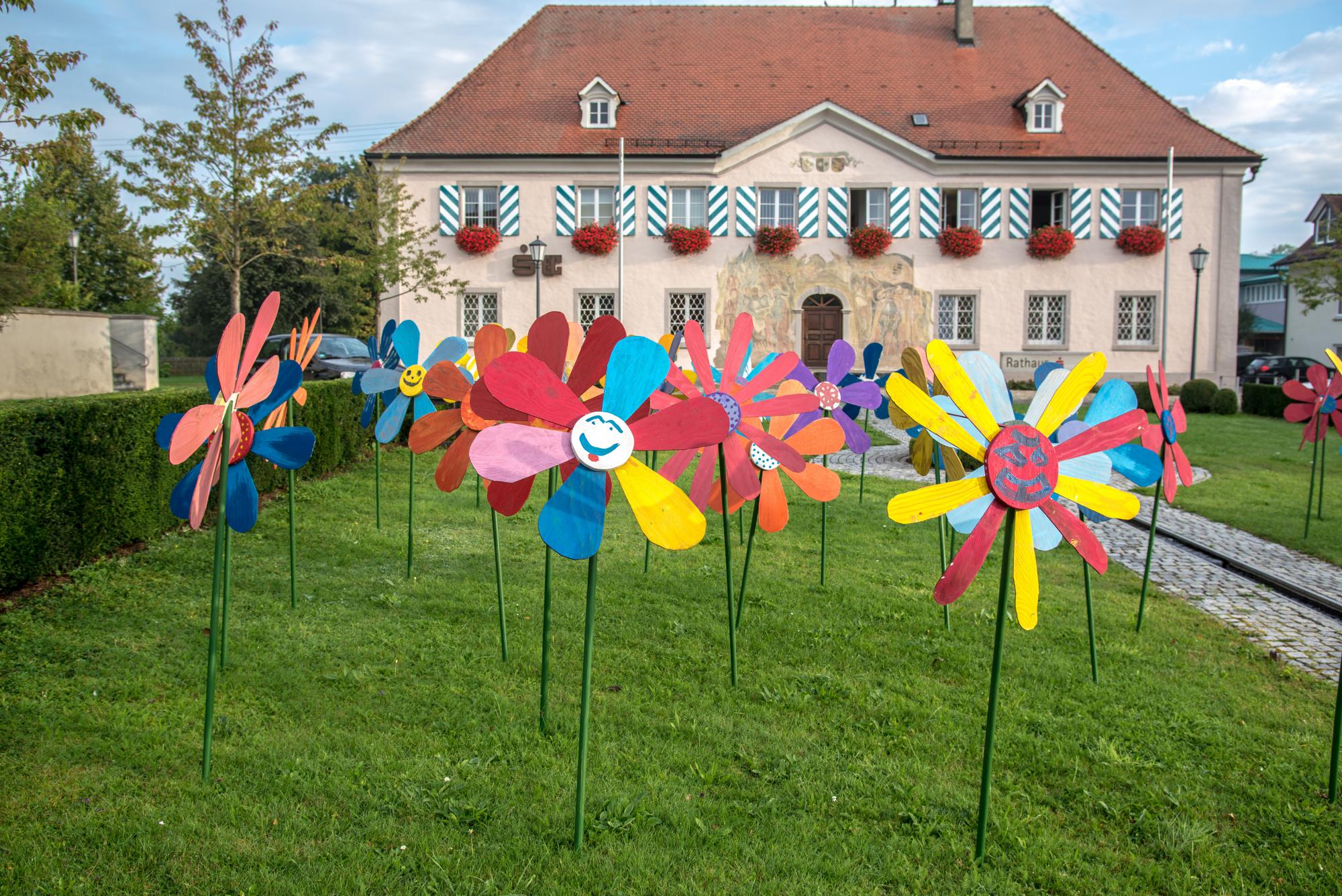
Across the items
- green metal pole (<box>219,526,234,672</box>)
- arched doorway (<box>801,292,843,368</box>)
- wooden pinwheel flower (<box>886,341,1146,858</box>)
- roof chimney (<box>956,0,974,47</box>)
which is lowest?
green metal pole (<box>219,526,234,672</box>)

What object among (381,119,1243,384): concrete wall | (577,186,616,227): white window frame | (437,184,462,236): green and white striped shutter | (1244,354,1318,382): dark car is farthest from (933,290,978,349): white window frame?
(1244,354,1318,382): dark car

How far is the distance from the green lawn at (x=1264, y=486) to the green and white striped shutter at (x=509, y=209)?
16.0 metres

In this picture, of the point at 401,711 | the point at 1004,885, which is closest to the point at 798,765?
the point at 1004,885

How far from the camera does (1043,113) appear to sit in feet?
77.9

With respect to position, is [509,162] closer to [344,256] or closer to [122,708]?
[344,256]

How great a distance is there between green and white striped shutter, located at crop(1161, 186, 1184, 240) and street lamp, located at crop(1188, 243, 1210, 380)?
59 centimetres

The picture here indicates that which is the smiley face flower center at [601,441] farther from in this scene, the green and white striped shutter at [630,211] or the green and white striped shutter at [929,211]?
the green and white striped shutter at [929,211]

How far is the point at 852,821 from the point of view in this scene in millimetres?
3121

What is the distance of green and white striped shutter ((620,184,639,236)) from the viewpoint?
76.3 feet

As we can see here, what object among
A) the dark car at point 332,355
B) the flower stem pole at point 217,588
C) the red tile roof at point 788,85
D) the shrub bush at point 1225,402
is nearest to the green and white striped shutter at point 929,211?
the red tile roof at point 788,85

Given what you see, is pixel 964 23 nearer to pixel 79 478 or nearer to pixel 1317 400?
pixel 1317 400

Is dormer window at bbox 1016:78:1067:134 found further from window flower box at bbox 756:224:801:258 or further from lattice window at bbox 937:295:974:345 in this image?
window flower box at bbox 756:224:801:258

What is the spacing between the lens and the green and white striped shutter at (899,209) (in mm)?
23266

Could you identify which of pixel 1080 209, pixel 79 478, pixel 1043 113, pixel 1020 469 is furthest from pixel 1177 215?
pixel 79 478
